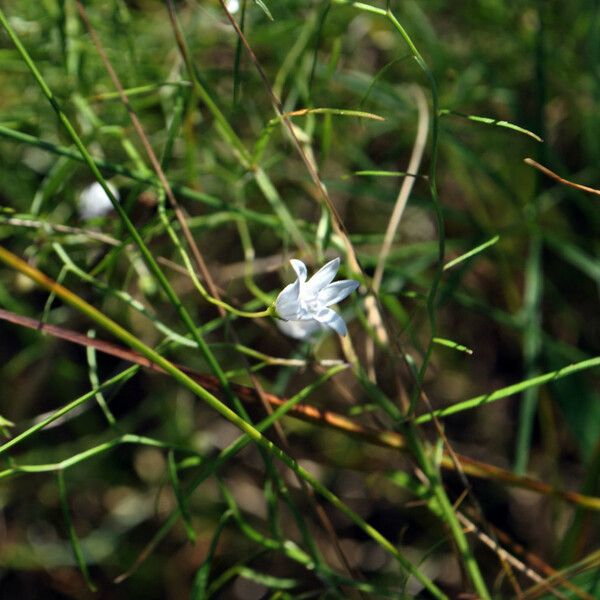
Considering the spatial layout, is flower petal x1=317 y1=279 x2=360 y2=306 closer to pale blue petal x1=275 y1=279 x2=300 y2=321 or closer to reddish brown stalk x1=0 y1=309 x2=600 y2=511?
pale blue petal x1=275 y1=279 x2=300 y2=321

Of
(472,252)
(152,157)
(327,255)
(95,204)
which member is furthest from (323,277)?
(95,204)

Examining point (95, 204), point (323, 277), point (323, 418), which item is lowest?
point (323, 418)

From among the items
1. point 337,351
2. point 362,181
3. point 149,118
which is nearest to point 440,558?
point 337,351

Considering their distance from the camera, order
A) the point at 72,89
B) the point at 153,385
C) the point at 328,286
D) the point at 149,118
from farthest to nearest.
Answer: the point at 153,385, the point at 149,118, the point at 72,89, the point at 328,286

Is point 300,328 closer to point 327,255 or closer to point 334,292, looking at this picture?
point 327,255

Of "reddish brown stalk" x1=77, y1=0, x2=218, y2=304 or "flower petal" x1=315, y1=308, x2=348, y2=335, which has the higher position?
"reddish brown stalk" x1=77, y1=0, x2=218, y2=304

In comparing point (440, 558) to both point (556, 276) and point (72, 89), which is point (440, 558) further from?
point (72, 89)

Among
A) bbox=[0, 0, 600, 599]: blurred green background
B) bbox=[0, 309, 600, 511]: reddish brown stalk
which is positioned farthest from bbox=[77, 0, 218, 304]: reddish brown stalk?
bbox=[0, 0, 600, 599]: blurred green background
